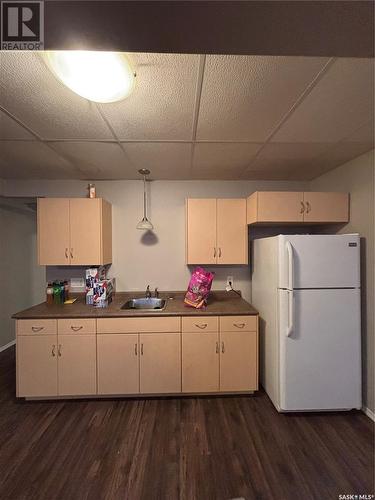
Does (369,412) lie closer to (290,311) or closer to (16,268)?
(290,311)

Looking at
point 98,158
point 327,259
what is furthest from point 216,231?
point 98,158

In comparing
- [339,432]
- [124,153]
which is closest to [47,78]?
[124,153]

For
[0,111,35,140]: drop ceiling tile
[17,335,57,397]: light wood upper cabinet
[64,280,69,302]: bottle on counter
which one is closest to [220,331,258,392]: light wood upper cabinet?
[17,335,57,397]: light wood upper cabinet

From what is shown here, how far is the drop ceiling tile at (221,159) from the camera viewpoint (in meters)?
1.92

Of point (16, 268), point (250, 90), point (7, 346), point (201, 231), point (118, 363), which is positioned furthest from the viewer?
point (16, 268)

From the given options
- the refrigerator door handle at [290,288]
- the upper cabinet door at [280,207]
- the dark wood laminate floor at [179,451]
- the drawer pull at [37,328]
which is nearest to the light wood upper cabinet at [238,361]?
the dark wood laminate floor at [179,451]

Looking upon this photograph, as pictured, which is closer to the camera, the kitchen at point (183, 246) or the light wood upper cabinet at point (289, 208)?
the kitchen at point (183, 246)

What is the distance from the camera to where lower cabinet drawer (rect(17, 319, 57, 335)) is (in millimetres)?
2078

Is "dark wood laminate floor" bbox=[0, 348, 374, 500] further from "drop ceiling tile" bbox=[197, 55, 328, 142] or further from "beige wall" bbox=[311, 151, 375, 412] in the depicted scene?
"drop ceiling tile" bbox=[197, 55, 328, 142]

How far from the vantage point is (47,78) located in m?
1.18

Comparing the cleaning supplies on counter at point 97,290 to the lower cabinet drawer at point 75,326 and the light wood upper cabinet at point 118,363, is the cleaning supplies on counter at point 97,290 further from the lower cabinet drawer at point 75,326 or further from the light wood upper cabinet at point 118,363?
the light wood upper cabinet at point 118,363

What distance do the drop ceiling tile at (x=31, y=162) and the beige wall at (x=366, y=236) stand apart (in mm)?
2856

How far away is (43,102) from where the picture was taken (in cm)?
136

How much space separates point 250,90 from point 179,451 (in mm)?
2436
